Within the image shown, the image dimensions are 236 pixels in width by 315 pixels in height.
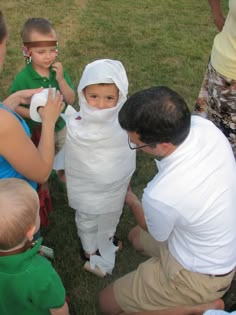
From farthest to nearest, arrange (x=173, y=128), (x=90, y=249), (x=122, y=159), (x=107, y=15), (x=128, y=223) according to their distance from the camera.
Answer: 1. (x=107, y=15)
2. (x=128, y=223)
3. (x=90, y=249)
4. (x=122, y=159)
5. (x=173, y=128)

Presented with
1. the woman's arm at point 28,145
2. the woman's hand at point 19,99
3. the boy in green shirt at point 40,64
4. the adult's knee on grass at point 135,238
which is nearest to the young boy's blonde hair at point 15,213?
the woman's arm at point 28,145

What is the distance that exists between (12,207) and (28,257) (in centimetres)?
23

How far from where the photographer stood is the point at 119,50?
6.48 meters

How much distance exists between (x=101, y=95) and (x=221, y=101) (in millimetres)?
971

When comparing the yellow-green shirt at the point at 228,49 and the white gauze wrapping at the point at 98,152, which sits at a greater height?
the yellow-green shirt at the point at 228,49

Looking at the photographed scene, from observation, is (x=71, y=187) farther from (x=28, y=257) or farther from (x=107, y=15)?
(x=107, y=15)

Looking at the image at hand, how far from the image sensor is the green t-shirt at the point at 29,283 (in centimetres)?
181

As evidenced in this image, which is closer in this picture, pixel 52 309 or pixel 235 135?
pixel 52 309

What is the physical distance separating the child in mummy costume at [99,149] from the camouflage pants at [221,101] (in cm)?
76

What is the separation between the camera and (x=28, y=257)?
182 cm

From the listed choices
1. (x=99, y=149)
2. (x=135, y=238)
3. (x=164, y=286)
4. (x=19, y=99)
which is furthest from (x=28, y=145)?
(x=135, y=238)

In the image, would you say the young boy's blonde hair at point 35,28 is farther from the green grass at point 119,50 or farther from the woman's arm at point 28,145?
the green grass at point 119,50

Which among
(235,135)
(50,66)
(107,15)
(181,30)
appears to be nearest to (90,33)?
(107,15)

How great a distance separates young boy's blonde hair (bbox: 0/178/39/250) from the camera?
1.75 metres
